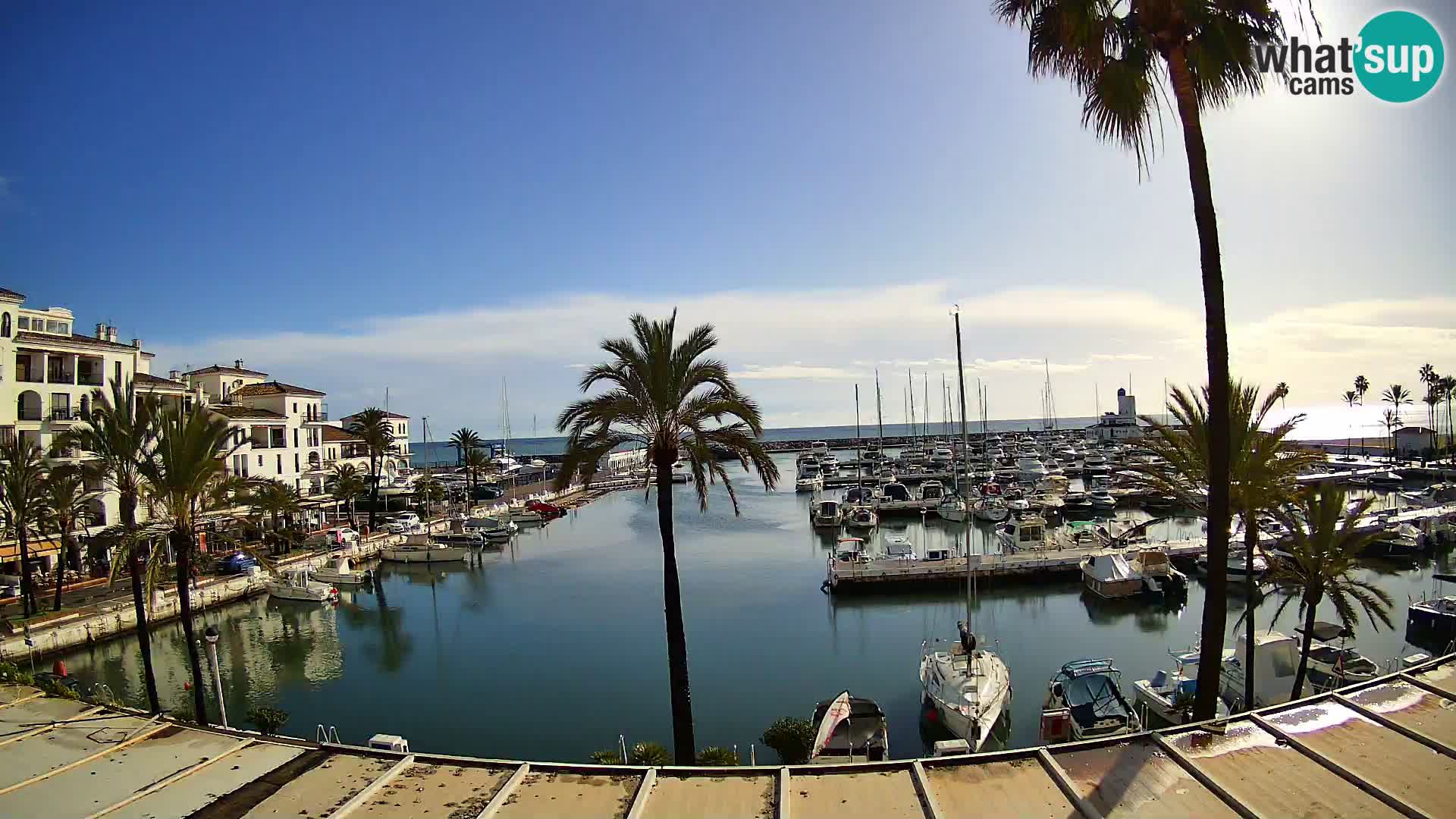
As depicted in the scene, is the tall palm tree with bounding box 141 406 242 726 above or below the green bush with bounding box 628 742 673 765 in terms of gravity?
above

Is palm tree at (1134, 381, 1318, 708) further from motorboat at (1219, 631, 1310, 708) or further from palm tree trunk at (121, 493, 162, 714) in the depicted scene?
palm tree trunk at (121, 493, 162, 714)

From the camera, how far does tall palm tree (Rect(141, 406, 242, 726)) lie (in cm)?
1677

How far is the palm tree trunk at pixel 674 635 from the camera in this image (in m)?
15.1

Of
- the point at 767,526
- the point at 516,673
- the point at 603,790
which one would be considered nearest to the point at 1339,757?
the point at 603,790

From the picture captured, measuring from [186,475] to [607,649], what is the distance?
58.8 feet

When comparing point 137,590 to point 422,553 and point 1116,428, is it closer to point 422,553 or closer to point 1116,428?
point 422,553

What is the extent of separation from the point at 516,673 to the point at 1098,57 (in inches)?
1052

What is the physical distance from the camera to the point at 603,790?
28.6ft

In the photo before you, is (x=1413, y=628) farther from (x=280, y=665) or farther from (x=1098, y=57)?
(x=280, y=665)

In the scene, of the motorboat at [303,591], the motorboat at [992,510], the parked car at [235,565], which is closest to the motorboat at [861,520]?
the motorboat at [992,510]

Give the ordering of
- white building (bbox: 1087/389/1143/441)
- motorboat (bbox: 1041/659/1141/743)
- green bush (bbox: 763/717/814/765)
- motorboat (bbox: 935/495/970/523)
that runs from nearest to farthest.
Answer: green bush (bbox: 763/717/814/765), motorboat (bbox: 1041/659/1141/743), motorboat (bbox: 935/495/970/523), white building (bbox: 1087/389/1143/441)

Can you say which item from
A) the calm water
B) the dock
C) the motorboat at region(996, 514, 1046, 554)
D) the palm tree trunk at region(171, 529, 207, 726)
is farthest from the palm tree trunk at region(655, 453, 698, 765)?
the motorboat at region(996, 514, 1046, 554)

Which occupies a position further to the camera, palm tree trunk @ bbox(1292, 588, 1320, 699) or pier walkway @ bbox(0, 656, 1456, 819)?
palm tree trunk @ bbox(1292, 588, 1320, 699)

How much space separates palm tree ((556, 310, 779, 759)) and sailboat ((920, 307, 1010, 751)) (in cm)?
805
